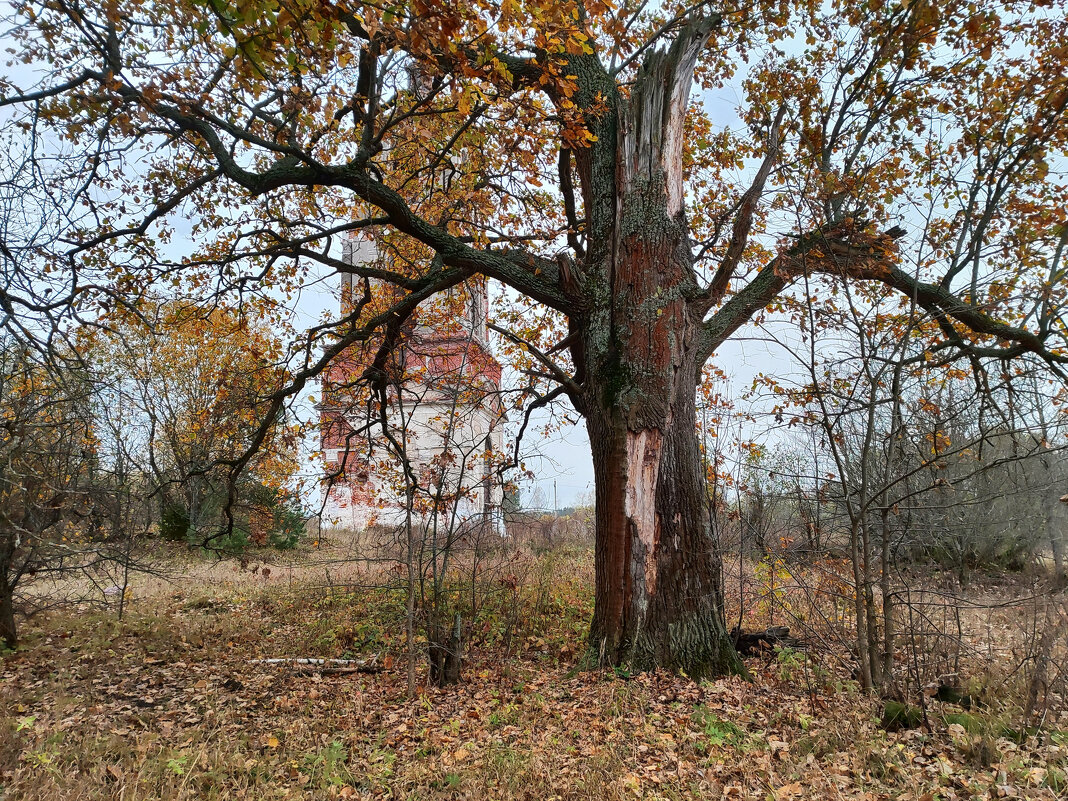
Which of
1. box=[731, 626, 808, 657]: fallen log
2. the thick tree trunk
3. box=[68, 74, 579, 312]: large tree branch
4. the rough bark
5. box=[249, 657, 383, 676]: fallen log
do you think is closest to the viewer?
the thick tree trunk

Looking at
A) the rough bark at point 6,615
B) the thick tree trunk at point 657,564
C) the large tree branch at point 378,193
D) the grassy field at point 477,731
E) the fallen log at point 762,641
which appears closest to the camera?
the grassy field at point 477,731

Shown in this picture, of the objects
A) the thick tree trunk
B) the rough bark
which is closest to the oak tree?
the thick tree trunk

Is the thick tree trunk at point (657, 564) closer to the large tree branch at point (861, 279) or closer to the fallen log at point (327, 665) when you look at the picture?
the large tree branch at point (861, 279)

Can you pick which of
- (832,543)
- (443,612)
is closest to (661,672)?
(832,543)

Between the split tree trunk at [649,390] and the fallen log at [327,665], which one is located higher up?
the split tree trunk at [649,390]

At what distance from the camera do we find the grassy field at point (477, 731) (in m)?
3.80

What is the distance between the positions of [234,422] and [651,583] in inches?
219

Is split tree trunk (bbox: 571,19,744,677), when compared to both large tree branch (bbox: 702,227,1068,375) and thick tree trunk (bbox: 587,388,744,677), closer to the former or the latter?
thick tree trunk (bbox: 587,388,744,677)

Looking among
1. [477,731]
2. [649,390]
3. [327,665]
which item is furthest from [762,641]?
[327,665]

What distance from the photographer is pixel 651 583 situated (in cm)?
584

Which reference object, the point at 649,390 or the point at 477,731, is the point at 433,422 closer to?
the point at 649,390

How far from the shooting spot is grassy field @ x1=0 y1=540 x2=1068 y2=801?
380 centimetres

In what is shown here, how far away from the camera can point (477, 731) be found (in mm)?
4895

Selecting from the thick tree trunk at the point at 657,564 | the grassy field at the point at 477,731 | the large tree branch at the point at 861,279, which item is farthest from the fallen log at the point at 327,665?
the large tree branch at the point at 861,279
